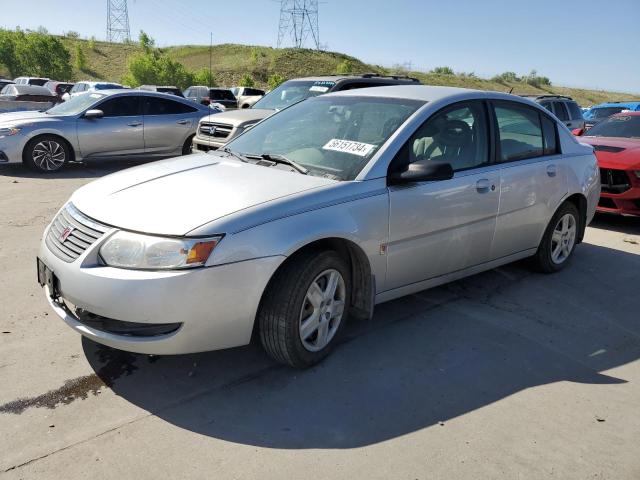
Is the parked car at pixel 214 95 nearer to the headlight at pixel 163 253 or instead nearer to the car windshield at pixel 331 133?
the car windshield at pixel 331 133

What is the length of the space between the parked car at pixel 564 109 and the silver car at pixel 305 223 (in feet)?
30.8

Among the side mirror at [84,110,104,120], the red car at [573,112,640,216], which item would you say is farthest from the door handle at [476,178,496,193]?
the side mirror at [84,110,104,120]

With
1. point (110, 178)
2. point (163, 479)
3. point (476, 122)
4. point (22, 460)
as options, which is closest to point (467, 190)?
point (476, 122)

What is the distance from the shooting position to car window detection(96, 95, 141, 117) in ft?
33.6

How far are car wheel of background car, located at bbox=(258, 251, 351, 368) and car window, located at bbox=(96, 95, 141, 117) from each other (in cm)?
836

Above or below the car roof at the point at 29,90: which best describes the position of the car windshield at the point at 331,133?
below

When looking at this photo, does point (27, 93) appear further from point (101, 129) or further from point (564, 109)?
point (564, 109)

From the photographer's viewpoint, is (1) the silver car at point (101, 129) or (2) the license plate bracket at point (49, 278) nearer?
(2) the license plate bracket at point (49, 278)

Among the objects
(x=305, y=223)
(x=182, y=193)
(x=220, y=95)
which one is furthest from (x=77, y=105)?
(x=220, y=95)

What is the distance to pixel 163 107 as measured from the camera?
430 inches

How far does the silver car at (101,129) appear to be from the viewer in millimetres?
9438

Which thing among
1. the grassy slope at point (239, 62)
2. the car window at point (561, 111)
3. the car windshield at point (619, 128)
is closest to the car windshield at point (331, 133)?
the car windshield at point (619, 128)

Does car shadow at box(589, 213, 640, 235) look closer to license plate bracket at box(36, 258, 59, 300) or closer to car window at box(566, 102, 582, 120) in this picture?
car window at box(566, 102, 582, 120)

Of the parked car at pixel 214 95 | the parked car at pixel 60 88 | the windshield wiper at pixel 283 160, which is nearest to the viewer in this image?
A: the windshield wiper at pixel 283 160
